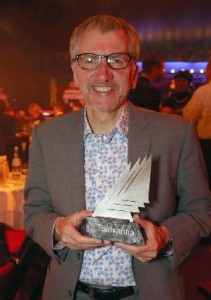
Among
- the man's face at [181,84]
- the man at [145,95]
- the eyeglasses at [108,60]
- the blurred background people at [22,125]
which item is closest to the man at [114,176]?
the eyeglasses at [108,60]

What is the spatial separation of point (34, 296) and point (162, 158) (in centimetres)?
149

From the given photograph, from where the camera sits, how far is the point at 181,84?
17.1 ft

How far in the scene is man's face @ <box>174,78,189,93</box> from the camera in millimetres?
5151

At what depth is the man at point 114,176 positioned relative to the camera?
1347 millimetres

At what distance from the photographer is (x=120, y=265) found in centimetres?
137

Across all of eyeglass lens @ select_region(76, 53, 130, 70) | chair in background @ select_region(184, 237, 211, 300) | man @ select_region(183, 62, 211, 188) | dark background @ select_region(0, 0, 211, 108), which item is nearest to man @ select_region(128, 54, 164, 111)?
man @ select_region(183, 62, 211, 188)

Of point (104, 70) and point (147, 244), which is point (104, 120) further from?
point (147, 244)

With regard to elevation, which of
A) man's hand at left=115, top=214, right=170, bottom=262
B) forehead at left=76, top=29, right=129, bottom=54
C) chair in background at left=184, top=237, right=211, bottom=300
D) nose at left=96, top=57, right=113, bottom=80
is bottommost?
chair in background at left=184, top=237, right=211, bottom=300

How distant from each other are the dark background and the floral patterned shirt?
7935 mm

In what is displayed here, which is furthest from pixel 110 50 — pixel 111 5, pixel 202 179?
pixel 111 5

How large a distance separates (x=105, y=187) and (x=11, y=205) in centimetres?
243

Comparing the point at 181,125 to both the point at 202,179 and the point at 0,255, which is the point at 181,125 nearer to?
the point at 202,179

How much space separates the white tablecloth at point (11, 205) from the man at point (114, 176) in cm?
220

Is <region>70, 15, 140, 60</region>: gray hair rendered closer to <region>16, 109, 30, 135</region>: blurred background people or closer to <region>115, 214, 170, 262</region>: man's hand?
<region>115, 214, 170, 262</region>: man's hand
